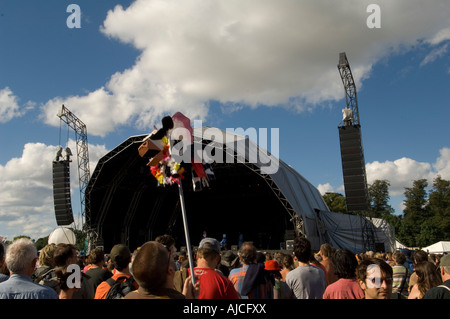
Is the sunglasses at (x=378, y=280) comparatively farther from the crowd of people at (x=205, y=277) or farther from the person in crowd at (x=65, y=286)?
the person in crowd at (x=65, y=286)

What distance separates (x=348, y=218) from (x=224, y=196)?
8300mm

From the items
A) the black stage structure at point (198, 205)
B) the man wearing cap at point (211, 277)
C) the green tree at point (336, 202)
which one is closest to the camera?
the man wearing cap at point (211, 277)

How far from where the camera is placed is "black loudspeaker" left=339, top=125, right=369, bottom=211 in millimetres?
17078

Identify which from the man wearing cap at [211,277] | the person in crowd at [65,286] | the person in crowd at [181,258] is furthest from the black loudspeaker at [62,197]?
the man wearing cap at [211,277]

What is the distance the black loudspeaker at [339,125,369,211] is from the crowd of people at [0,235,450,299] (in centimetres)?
1329

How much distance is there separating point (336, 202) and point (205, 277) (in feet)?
199

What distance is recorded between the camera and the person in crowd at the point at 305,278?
380 centimetres

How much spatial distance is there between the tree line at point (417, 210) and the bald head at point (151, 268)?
43.4 metres

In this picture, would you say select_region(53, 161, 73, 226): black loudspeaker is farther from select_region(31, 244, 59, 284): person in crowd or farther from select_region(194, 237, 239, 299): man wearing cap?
select_region(194, 237, 239, 299): man wearing cap

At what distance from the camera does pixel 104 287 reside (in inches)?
132

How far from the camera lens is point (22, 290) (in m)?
2.55
